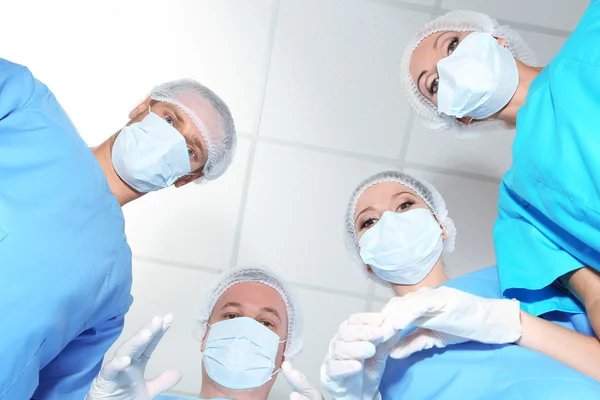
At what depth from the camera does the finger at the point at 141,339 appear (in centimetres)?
139

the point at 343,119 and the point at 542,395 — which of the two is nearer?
the point at 542,395

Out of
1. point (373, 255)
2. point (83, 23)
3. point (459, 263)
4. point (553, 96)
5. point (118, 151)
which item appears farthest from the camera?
point (459, 263)

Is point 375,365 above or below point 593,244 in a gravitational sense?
below

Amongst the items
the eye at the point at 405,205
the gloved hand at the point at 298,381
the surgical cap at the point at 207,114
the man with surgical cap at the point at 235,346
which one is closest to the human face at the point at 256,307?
the man with surgical cap at the point at 235,346

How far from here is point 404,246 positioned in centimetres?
150

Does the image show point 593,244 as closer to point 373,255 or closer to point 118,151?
point 373,255

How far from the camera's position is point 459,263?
2.39 meters

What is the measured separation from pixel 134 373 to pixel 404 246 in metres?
0.74

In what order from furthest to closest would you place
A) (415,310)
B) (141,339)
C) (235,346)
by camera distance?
(235,346), (141,339), (415,310)

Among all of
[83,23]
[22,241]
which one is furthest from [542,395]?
[83,23]

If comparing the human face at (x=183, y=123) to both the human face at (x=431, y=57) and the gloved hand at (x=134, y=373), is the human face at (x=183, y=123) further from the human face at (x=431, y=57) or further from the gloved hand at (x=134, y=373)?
the human face at (x=431, y=57)

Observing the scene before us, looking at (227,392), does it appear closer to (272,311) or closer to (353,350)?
(272,311)

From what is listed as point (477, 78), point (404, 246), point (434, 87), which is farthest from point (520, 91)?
point (404, 246)

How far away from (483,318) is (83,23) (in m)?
1.77
